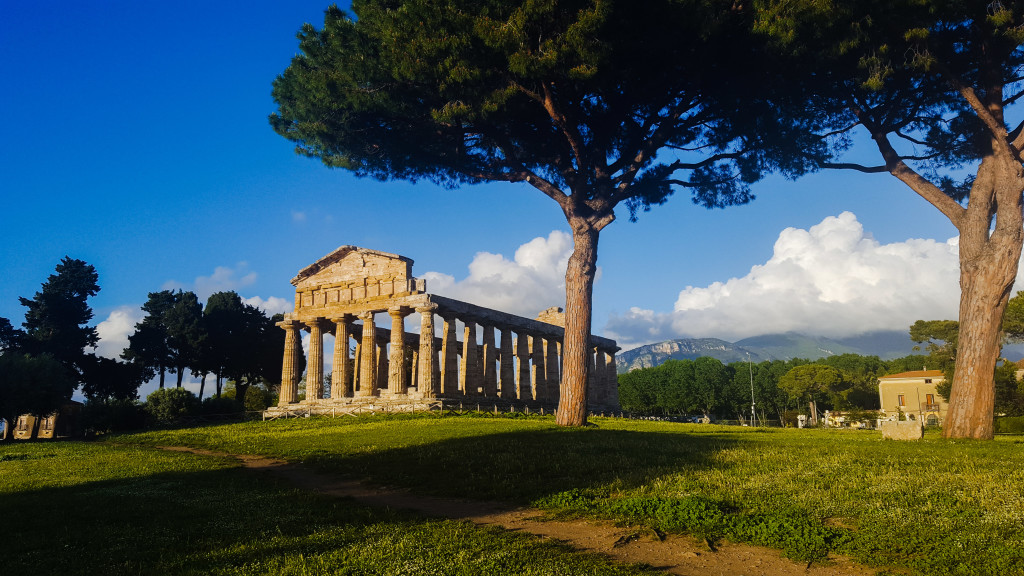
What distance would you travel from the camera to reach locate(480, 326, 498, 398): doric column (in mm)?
47750

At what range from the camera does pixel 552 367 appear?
56031 mm

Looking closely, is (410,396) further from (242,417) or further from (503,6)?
(503,6)

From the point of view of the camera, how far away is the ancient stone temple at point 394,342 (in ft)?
141

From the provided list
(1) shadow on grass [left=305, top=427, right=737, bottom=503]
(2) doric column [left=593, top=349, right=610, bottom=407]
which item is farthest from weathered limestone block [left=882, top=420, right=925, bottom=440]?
(2) doric column [left=593, top=349, right=610, bottom=407]

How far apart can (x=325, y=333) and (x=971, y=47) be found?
4358 cm

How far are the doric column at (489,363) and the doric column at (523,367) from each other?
4308 millimetres

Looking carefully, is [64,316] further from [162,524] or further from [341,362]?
[162,524]

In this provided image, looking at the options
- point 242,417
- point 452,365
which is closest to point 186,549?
point 452,365

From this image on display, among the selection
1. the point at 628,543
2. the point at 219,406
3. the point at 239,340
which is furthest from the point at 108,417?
the point at 628,543

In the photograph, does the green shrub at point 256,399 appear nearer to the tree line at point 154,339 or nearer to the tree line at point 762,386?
the tree line at point 154,339

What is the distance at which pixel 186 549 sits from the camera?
7.90 meters

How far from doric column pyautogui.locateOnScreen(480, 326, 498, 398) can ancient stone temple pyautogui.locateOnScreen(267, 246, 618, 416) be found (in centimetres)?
7

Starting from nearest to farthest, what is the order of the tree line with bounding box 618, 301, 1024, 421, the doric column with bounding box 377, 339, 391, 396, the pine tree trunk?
the pine tree trunk < the doric column with bounding box 377, 339, 391, 396 < the tree line with bounding box 618, 301, 1024, 421

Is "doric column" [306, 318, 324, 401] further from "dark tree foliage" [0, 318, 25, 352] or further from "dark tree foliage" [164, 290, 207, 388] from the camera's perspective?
"dark tree foliage" [0, 318, 25, 352]
